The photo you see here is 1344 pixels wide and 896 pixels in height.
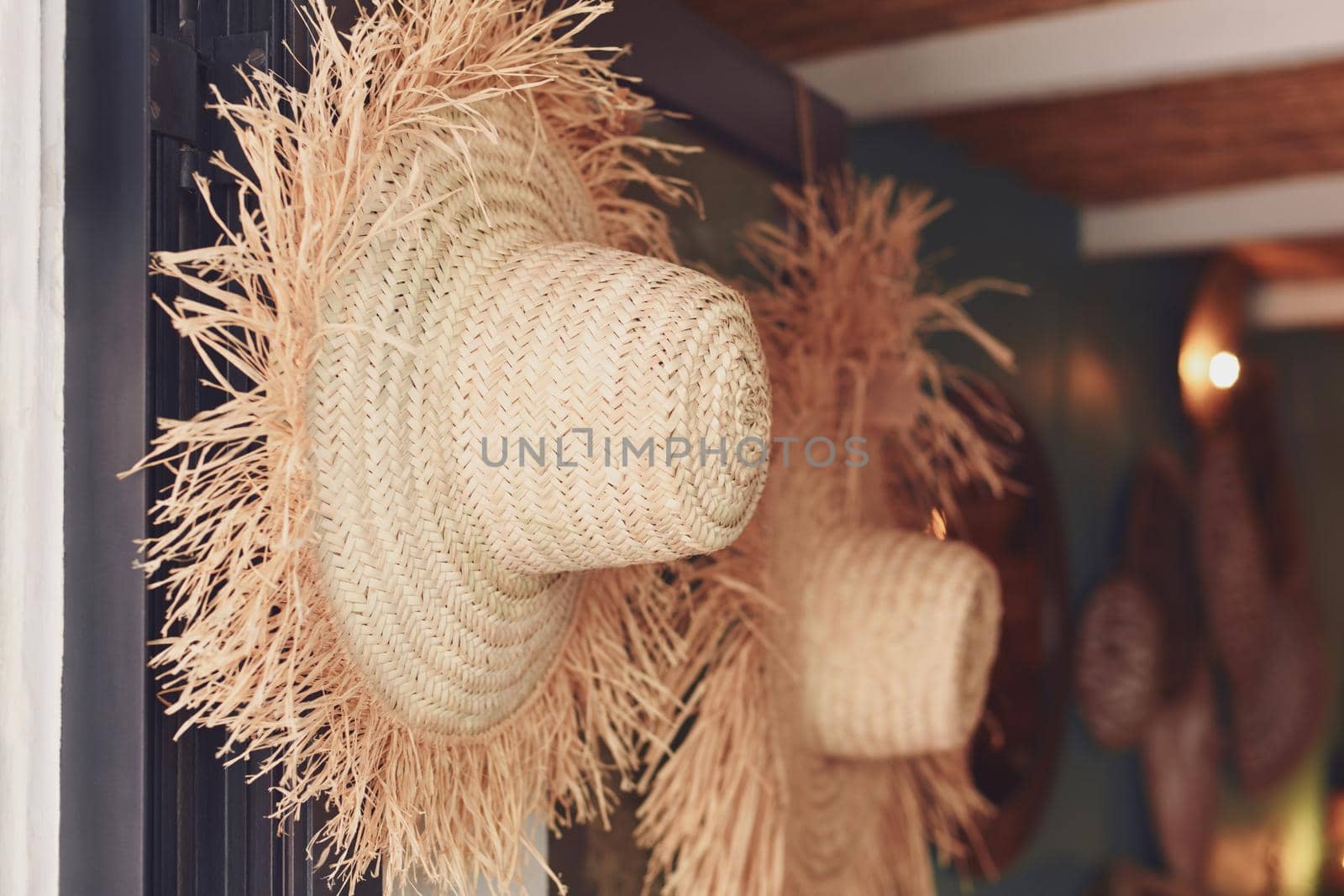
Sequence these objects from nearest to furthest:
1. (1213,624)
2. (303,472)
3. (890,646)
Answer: (303,472), (890,646), (1213,624)

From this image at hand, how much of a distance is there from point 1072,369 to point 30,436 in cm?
239

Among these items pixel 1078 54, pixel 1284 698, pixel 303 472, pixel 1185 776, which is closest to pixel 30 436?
pixel 303 472

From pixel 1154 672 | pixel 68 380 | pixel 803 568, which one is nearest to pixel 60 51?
pixel 68 380

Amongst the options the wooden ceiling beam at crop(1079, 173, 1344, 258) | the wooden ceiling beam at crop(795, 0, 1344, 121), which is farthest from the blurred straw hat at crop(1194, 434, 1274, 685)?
the wooden ceiling beam at crop(795, 0, 1344, 121)

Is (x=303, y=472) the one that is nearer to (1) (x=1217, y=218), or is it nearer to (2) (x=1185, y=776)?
(1) (x=1217, y=218)

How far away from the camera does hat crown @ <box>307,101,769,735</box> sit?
2.22 feet

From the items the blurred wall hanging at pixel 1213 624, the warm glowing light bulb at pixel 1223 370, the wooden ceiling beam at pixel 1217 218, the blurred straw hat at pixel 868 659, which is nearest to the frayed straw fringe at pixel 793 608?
the blurred straw hat at pixel 868 659

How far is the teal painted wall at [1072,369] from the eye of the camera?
231 centimetres

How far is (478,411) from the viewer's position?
2.35 ft

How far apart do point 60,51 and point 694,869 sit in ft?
2.60

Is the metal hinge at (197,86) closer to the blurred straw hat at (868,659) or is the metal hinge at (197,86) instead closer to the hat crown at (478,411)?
the hat crown at (478,411)

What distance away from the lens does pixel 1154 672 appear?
2785 millimetres

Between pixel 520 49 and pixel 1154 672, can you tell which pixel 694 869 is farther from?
pixel 1154 672

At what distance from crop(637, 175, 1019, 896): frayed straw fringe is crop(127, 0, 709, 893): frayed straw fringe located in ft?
0.90
